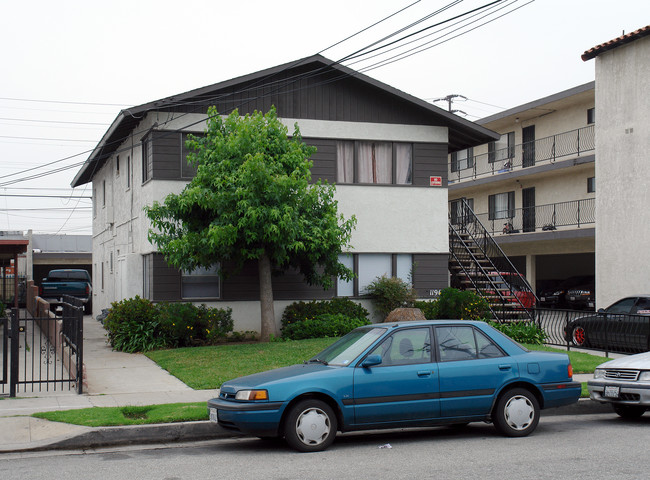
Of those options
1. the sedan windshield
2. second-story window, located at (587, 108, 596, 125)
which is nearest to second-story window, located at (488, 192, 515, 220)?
second-story window, located at (587, 108, 596, 125)

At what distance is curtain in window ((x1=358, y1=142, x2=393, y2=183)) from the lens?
21578 mm

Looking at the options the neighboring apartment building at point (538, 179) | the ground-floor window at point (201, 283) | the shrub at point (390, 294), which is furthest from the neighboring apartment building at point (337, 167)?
the neighboring apartment building at point (538, 179)

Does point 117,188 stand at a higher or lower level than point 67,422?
higher

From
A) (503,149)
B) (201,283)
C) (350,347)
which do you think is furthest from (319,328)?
(503,149)

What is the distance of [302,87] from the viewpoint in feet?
69.2

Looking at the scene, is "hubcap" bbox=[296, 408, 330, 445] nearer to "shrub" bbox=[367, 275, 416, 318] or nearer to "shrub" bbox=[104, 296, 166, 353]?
"shrub" bbox=[104, 296, 166, 353]

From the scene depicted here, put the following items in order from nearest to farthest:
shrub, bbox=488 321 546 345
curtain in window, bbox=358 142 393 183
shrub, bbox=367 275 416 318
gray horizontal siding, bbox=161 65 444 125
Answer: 1. shrub, bbox=488 321 546 345
2. gray horizontal siding, bbox=161 65 444 125
3. shrub, bbox=367 275 416 318
4. curtain in window, bbox=358 142 393 183

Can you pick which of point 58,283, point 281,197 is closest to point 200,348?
point 281,197

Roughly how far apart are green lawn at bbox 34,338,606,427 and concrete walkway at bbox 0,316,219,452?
0.84ft

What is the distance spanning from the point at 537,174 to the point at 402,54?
1791cm

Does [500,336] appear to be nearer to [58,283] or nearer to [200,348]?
[200,348]

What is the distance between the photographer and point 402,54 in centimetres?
1794

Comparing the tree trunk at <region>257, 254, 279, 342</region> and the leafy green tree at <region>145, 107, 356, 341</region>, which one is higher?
the leafy green tree at <region>145, 107, 356, 341</region>

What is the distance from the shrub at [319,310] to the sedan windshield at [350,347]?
1010 cm
